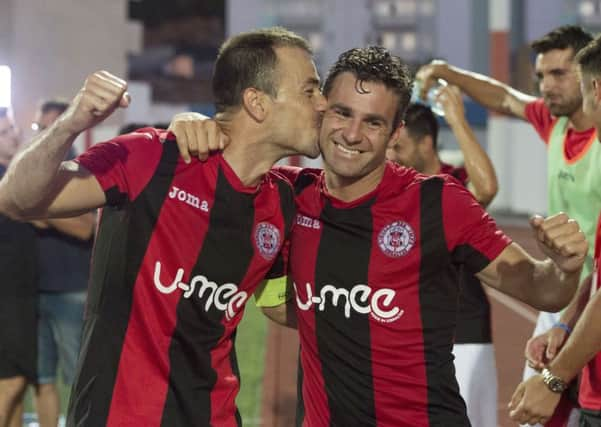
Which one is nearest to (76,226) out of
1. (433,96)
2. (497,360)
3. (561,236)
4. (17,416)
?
(17,416)

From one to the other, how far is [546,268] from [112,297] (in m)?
1.23

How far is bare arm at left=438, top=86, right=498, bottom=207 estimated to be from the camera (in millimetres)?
4930

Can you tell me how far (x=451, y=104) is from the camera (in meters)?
4.93

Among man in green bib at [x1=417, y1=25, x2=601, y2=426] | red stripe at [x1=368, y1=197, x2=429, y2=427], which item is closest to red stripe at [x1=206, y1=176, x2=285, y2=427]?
red stripe at [x1=368, y1=197, x2=429, y2=427]

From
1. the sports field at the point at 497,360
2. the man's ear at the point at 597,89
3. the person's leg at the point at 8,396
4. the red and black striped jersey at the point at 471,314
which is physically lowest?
the sports field at the point at 497,360

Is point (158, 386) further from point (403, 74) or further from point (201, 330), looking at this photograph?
point (403, 74)

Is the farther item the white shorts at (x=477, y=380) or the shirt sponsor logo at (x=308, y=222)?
the white shorts at (x=477, y=380)

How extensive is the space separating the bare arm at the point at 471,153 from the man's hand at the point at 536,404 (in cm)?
167

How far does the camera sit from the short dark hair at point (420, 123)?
203 inches

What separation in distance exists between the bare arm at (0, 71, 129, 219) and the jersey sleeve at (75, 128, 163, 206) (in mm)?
43

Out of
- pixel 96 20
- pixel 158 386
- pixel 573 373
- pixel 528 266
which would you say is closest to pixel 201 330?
pixel 158 386

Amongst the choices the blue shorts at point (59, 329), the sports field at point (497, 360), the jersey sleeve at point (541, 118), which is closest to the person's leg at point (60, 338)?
the blue shorts at point (59, 329)

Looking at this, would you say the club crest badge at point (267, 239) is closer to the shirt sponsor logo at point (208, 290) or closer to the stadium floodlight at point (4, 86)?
the shirt sponsor logo at point (208, 290)

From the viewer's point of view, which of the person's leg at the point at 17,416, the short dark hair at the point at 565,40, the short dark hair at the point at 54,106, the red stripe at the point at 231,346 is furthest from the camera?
the short dark hair at the point at 54,106
